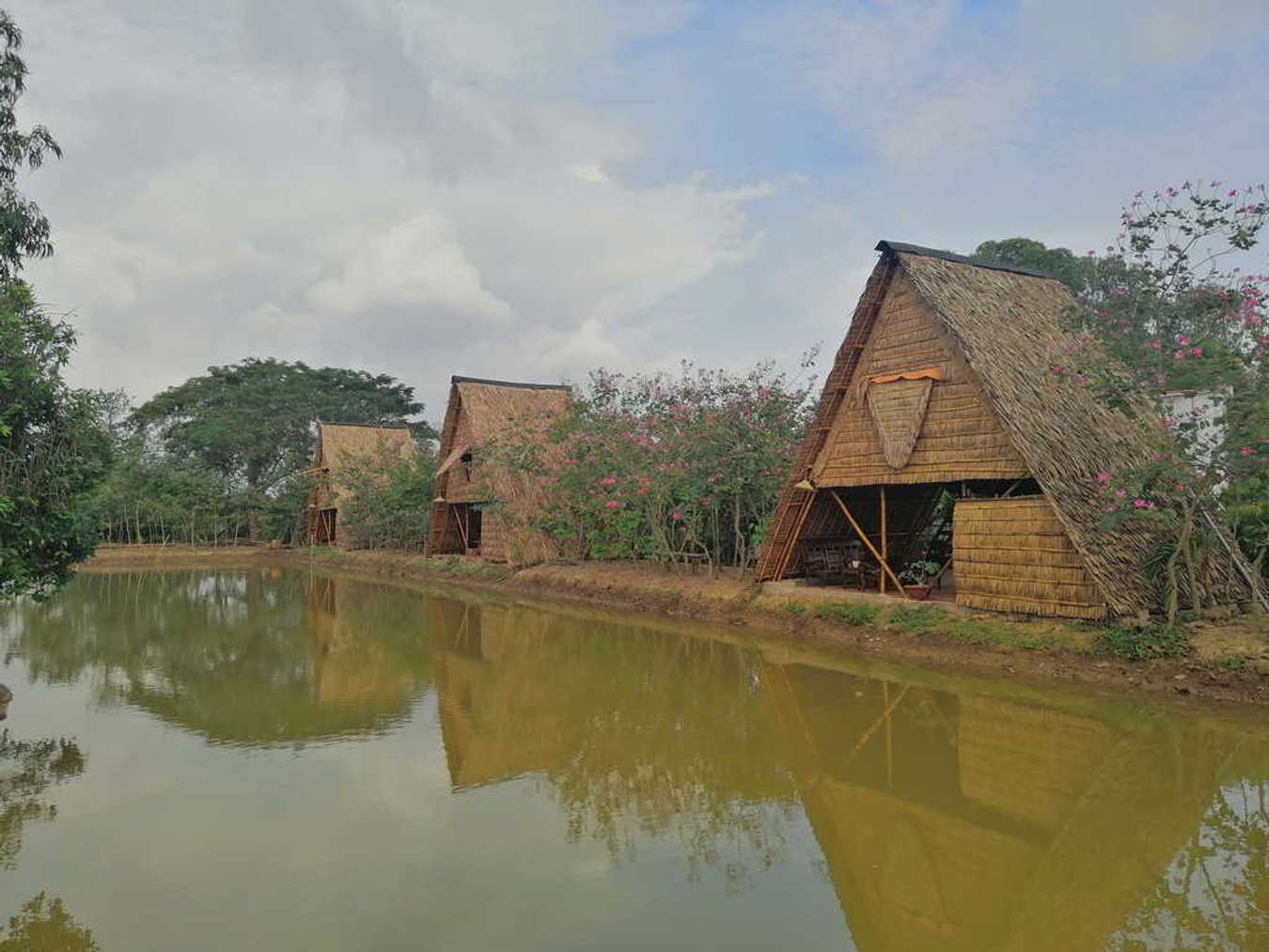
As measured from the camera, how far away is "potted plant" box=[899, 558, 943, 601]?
1069 cm

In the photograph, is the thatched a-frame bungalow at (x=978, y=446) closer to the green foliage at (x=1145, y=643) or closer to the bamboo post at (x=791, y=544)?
the bamboo post at (x=791, y=544)

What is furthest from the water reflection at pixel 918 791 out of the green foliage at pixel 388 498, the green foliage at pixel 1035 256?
the green foliage at pixel 1035 256

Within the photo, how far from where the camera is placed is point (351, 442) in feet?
99.2

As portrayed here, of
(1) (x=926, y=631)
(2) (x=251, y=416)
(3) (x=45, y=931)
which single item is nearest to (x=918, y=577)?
(1) (x=926, y=631)

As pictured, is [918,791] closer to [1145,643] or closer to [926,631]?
[1145,643]

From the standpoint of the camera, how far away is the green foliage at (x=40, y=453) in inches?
260

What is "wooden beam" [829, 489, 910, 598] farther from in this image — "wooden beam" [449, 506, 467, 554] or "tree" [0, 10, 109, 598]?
"wooden beam" [449, 506, 467, 554]

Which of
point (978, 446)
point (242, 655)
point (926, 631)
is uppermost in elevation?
point (978, 446)

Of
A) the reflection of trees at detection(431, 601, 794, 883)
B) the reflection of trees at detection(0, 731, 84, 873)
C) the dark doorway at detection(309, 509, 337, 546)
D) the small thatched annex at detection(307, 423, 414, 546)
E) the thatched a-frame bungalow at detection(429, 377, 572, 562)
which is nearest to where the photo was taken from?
the reflection of trees at detection(0, 731, 84, 873)

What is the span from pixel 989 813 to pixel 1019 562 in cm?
480

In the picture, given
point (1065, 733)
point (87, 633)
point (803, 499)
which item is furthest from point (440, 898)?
point (87, 633)

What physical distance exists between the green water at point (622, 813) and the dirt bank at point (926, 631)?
64 centimetres

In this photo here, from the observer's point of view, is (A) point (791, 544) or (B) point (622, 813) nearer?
(B) point (622, 813)

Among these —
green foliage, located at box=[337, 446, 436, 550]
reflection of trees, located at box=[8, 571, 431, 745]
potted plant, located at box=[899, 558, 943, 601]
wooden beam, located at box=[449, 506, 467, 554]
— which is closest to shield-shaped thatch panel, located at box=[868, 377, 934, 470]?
potted plant, located at box=[899, 558, 943, 601]
